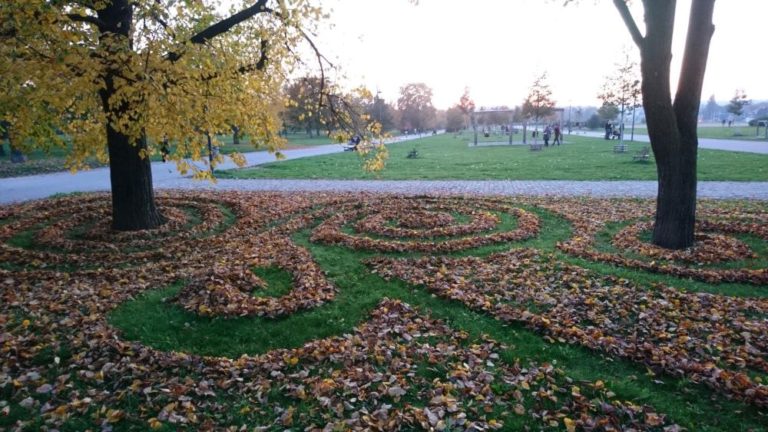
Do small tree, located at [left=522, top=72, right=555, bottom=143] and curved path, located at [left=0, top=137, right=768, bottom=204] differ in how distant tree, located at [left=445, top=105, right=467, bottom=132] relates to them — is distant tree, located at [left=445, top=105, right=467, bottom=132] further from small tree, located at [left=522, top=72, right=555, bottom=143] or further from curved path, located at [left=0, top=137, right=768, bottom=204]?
curved path, located at [left=0, top=137, right=768, bottom=204]

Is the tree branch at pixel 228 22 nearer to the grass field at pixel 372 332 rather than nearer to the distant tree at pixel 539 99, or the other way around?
the grass field at pixel 372 332

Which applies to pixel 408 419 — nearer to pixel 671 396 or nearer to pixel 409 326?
pixel 409 326

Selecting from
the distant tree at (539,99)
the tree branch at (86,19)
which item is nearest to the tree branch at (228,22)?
the tree branch at (86,19)

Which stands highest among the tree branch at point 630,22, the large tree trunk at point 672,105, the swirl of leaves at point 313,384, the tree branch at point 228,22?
the tree branch at point 228,22

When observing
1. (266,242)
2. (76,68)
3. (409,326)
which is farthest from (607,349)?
(76,68)

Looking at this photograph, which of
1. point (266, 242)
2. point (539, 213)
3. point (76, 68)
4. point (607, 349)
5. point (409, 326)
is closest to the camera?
point (607, 349)

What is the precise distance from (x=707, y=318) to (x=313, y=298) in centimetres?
480

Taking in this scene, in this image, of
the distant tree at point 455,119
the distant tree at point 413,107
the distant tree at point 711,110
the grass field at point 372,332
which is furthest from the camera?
the distant tree at point 711,110

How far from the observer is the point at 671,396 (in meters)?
4.11

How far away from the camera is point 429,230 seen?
9648 mm

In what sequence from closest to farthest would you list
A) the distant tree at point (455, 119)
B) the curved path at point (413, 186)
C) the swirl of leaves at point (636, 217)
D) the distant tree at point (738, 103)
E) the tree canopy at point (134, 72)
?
the tree canopy at point (134, 72)
the swirl of leaves at point (636, 217)
the curved path at point (413, 186)
the distant tree at point (738, 103)
the distant tree at point (455, 119)

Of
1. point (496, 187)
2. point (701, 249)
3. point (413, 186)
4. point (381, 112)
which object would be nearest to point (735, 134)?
point (381, 112)

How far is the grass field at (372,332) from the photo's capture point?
3969 mm

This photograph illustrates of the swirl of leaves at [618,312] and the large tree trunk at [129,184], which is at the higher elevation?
the large tree trunk at [129,184]
